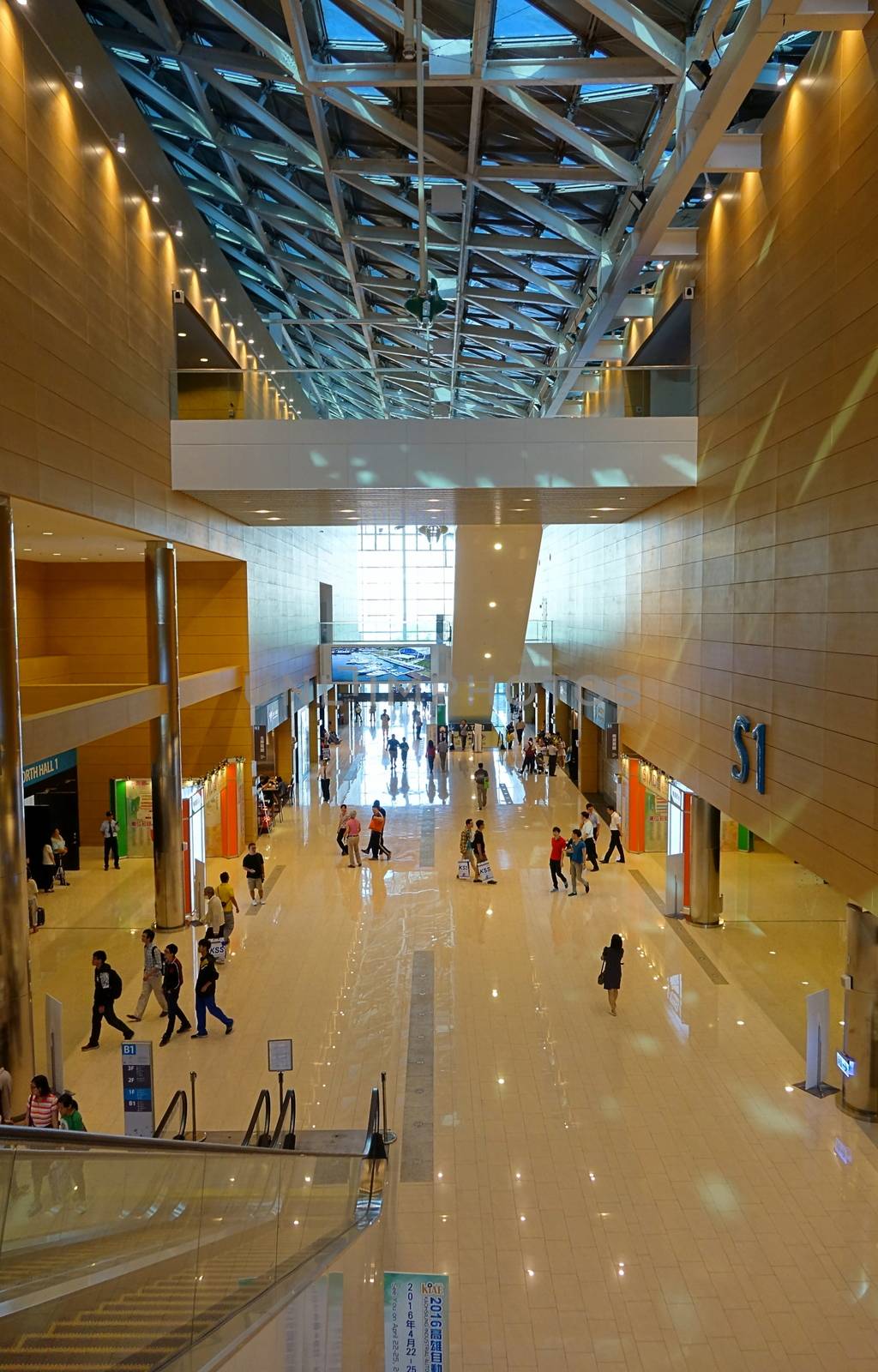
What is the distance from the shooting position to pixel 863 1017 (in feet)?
28.1

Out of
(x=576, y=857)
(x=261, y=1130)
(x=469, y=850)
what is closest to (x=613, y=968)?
(x=261, y=1130)

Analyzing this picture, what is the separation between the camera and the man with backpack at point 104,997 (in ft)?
32.3

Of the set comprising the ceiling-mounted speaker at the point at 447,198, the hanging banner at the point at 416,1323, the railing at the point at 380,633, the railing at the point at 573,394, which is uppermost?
the ceiling-mounted speaker at the point at 447,198

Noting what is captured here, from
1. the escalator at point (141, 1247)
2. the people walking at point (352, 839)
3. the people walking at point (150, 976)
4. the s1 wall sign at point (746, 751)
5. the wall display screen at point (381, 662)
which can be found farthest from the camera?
the wall display screen at point (381, 662)

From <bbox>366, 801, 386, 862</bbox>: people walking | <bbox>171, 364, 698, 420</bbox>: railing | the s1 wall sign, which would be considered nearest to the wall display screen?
<bbox>366, 801, 386, 862</bbox>: people walking

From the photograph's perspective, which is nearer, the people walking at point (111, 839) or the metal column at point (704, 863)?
the metal column at point (704, 863)

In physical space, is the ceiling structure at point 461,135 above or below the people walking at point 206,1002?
above

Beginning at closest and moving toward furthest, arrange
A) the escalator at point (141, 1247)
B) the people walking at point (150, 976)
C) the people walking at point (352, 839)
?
the escalator at point (141, 1247)
the people walking at point (150, 976)
the people walking at point (352, 839)

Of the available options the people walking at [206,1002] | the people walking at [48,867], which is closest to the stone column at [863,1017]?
the people walking at [206,1002]

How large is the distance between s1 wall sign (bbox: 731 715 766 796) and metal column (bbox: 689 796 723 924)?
247 cm

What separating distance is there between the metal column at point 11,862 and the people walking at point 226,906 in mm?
4077

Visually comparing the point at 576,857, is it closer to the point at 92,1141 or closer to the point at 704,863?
the point at 704,863

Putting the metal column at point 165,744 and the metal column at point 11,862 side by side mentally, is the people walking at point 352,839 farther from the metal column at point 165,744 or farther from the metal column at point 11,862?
the metal column at point 11,862

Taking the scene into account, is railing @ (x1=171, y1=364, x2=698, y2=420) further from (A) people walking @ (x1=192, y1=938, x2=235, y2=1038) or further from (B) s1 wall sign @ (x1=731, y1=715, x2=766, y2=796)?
(A) people walking @ (x1=192, y1=938, x2=235, y2=1038)
